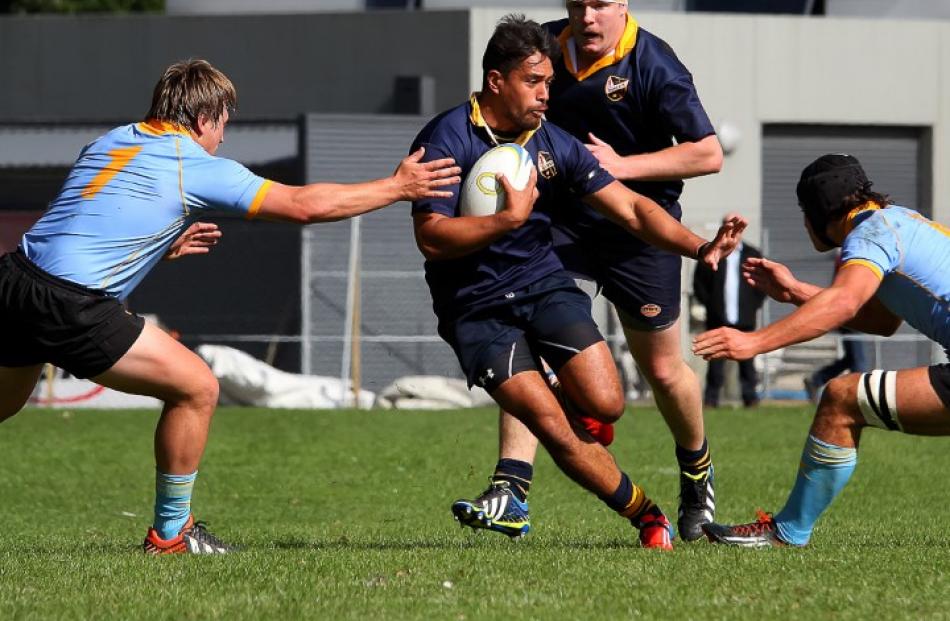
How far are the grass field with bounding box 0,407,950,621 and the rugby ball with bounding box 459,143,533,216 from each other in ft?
4.68

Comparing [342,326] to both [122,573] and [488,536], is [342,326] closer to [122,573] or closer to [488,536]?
[488,536]

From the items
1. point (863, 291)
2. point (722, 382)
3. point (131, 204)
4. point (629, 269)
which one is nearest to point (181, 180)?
point (131, 204)

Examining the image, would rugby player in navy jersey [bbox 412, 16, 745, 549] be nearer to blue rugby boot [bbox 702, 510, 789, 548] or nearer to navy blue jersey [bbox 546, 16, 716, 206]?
blue rugby boot [bbox 702, 510, 789, 548]

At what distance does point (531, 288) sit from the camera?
284 inches

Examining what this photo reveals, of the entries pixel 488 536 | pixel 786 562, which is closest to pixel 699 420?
pixel 488 536

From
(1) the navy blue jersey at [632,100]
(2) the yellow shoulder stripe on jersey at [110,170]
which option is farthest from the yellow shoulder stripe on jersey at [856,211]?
(2) the yellow shoulder stripe on jersey at [110,170]

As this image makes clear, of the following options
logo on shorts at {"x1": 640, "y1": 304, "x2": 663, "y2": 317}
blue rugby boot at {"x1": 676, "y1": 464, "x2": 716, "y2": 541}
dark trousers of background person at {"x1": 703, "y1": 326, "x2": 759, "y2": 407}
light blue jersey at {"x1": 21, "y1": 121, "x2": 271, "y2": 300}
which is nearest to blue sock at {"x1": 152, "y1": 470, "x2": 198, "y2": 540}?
light blue jersey at {"x1": 21, "y1": 121, "x2": 271, "y2": 300}

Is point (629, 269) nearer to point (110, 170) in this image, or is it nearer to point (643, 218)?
point (643, 218)

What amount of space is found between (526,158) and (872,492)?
5.52 m

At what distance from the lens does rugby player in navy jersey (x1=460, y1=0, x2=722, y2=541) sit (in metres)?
7.65

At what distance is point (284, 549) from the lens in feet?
24.3

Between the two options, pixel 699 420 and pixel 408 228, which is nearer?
pixel 699 420

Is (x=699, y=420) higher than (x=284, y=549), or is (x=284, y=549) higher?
(x=699, y=420)

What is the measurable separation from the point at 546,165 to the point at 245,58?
19.7 m
